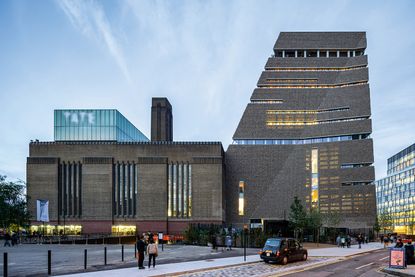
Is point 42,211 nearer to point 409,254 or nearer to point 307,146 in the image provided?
point 409,254

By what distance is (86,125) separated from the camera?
351 ft

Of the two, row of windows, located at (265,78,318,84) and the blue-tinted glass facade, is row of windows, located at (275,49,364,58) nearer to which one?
row of windows, located at (265,78,318,84)

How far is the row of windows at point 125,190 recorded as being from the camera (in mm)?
97625

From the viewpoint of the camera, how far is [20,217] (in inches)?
3187

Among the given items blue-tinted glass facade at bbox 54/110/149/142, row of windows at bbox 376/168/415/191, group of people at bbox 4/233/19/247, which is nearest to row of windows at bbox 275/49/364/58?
blue-tinted glass facade at bbox 54/110/149/142

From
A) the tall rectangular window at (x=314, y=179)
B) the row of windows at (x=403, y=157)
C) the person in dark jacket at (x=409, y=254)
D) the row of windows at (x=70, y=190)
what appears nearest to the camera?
the person in dark jacket at (x=409, y=254)

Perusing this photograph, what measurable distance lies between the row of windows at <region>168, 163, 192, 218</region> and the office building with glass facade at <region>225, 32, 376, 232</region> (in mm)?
14794

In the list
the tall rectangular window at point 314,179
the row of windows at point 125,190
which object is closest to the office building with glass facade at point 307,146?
the tall rectangular window at point 314,179

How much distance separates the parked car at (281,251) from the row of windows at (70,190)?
70054 millimetres

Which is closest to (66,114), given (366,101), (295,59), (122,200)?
(122,200)

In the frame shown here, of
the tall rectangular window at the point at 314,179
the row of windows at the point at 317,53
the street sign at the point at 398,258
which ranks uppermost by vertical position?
the row of windows at the point at 317,53

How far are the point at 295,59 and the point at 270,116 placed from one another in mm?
16546

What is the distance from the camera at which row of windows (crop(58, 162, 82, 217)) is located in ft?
319

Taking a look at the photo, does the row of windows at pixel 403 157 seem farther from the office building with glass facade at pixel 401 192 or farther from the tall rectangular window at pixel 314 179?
the tall rectangular window at pixel 314 179
